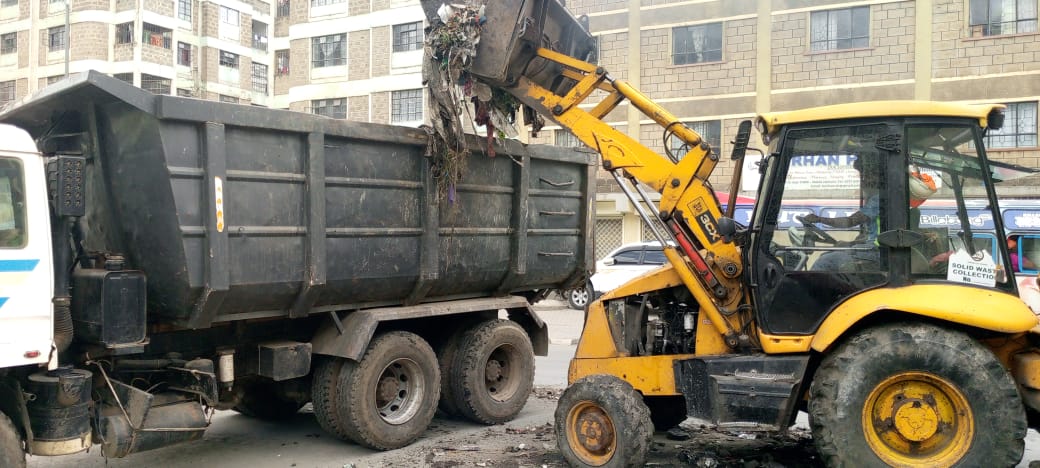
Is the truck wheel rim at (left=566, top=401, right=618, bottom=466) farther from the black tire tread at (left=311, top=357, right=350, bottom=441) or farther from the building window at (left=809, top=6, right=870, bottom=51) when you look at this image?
the building window at (left=809, top=6, right=870, bottom=51)

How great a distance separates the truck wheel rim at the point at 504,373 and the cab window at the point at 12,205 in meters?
3.91

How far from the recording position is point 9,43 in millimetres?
43000

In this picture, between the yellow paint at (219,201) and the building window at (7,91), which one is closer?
the yellow paint at (219,201)

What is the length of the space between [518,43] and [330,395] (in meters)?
2.98

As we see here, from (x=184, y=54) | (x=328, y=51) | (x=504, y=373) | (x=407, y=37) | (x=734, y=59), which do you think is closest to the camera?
(x=504, y=373)

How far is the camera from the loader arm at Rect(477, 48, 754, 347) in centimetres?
540

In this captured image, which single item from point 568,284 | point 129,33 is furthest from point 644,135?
point 129,33

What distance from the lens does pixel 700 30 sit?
2309cm

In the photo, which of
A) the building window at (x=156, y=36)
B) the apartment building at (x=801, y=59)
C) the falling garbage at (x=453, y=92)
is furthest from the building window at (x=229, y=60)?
the falling garbage at (x=453, y=92)

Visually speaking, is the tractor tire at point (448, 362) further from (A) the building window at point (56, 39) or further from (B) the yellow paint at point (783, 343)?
(A) the building window at point (56, 39)

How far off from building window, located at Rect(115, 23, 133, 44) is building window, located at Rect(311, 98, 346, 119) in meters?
13.1

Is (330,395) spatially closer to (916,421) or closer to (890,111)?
(916,421)

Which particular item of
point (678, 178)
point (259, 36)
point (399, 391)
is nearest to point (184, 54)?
point (259, 36)

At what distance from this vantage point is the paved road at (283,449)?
19.3 feet
